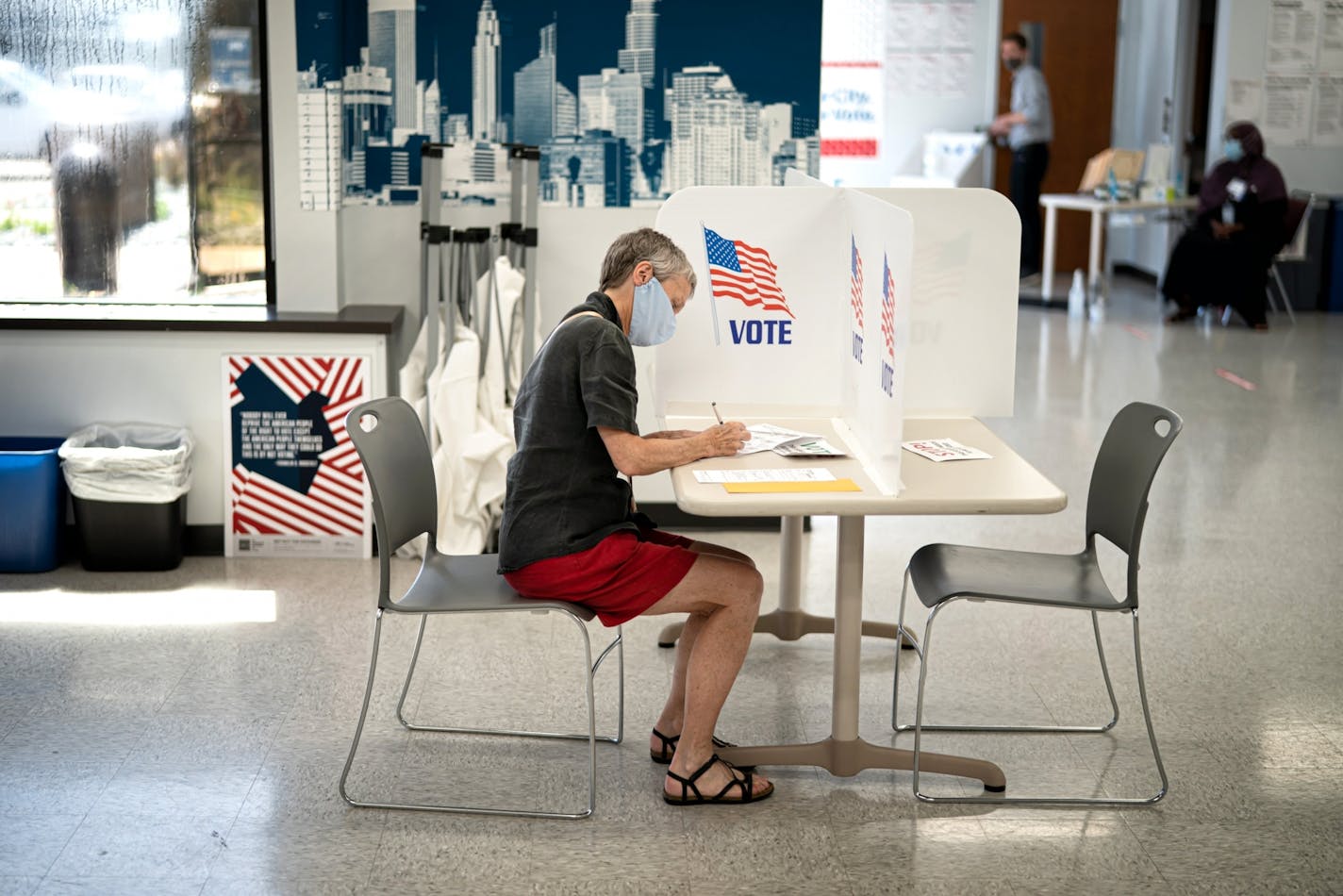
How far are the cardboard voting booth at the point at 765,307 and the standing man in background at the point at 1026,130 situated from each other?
7833mm

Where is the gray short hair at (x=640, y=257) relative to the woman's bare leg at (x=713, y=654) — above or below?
above

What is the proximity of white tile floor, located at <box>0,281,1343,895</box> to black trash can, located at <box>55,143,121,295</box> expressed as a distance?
988 millimetres

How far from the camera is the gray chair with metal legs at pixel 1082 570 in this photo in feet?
10.1

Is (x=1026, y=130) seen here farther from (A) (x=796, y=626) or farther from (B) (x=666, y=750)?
(B) (x=666, y=750)

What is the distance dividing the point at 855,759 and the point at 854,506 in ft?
2.10

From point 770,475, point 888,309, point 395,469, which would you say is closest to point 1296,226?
point 888,309

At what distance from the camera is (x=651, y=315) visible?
315 cm

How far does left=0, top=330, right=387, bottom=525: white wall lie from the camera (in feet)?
15.2

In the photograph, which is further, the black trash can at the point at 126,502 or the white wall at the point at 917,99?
the white wall at the point at 917,99

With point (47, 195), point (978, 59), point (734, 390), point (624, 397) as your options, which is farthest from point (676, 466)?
point (978, 59)

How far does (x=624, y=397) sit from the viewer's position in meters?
2.94

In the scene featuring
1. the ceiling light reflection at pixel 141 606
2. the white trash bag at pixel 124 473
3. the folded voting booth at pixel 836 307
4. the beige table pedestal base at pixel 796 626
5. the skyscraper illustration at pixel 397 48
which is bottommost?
the ceiling light reflection at pixel 141 606

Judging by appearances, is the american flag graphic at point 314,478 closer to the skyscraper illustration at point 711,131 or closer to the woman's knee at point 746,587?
the skyscraper illustration at point 711,131

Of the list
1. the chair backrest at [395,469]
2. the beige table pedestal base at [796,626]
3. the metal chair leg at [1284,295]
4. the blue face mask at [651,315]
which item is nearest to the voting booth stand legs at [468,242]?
the beige table pedestal base at [796,626]
